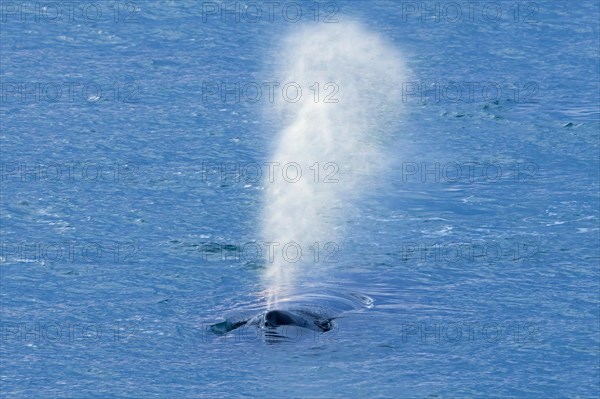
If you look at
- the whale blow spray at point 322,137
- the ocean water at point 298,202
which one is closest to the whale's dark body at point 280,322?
the ocean water at point 298,202

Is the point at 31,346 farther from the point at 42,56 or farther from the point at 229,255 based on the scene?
the point at 42,56

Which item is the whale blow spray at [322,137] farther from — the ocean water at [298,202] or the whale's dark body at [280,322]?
the whale's dark body at [280,322]

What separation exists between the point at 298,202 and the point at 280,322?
436 cm

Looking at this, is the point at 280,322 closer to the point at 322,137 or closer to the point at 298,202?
the point at 298,202

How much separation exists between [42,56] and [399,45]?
5.90 meters

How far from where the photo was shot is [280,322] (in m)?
16.7

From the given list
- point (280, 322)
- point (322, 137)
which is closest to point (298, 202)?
point (322, 137)

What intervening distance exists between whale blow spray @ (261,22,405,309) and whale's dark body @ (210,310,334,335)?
0.49 meters

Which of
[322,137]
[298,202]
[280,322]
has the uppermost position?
[322,137]

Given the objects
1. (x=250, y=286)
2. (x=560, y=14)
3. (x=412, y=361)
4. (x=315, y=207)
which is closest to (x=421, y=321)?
(x=412, y=361)

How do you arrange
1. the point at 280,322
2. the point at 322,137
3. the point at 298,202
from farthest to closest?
the point at 322,137
the point at 298,202
the point at 280,322

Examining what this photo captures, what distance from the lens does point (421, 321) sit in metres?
17.0

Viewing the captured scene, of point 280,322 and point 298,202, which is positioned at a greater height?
point 298,202

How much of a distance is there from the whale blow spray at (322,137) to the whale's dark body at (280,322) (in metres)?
0.49
